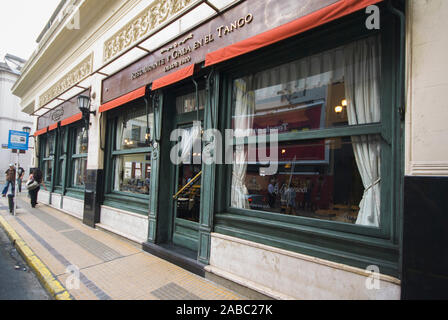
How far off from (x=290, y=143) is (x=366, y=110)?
0.98m

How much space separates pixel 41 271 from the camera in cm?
351

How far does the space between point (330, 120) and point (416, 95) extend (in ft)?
2.93

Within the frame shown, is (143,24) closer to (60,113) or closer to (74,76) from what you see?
(74,76)

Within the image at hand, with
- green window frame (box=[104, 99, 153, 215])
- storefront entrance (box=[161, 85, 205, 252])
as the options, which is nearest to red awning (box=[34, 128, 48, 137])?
green window frame (box=[104, 99, 153, 215])

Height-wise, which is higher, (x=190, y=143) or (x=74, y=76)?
(x=74, y=76)

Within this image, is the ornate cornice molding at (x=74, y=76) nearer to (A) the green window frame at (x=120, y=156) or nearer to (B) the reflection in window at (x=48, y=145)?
(B) the reflection in window at (x=48, y=145)

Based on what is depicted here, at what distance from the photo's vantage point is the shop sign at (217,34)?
9.48 ft

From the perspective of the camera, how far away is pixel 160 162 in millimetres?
4500

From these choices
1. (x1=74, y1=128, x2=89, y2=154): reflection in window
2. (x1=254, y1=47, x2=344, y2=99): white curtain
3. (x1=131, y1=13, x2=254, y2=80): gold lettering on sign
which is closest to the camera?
(x1=254, y1=47, x2=344, y2=99): white curtain

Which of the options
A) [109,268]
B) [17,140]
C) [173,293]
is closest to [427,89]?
[173,293]

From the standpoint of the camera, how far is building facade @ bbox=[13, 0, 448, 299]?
2.01 m

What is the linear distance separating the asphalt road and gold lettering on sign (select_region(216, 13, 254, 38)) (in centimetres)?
470

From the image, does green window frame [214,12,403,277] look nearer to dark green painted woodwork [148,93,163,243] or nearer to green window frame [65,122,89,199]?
dark green painted woodwork [148,93,163,243]
